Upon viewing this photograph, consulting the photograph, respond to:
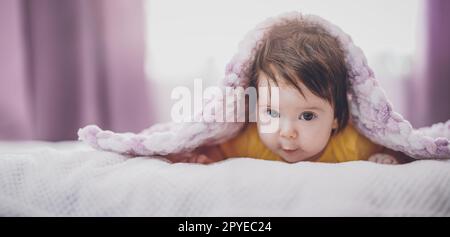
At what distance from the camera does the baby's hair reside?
949 mm

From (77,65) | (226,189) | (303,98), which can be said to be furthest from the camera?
(77,65)

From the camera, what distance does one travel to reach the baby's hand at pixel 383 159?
39.2 inches

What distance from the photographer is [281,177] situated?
2.50ft

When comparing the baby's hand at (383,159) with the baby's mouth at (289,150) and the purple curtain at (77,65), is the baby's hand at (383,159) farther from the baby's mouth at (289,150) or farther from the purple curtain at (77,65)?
the purple curtain at (77,65)

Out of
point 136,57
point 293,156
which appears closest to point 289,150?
point 293,156

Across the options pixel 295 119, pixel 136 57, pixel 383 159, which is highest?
pixel 136 57

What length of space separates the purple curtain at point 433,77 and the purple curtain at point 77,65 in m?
1.16

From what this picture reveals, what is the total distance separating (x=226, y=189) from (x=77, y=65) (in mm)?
1232

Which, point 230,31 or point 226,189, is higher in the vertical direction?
point 230,31

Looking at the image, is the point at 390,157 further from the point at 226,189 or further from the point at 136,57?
the point at 136,57

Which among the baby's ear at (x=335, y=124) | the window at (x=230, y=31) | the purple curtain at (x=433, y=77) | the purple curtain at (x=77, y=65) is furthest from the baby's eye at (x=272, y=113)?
A: the purple curtain at (x=433, y=77)

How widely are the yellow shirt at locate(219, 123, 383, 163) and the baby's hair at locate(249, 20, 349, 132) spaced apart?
0.28ft

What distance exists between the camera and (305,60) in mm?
952

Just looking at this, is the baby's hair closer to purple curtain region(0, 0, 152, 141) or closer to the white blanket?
the white blanket
